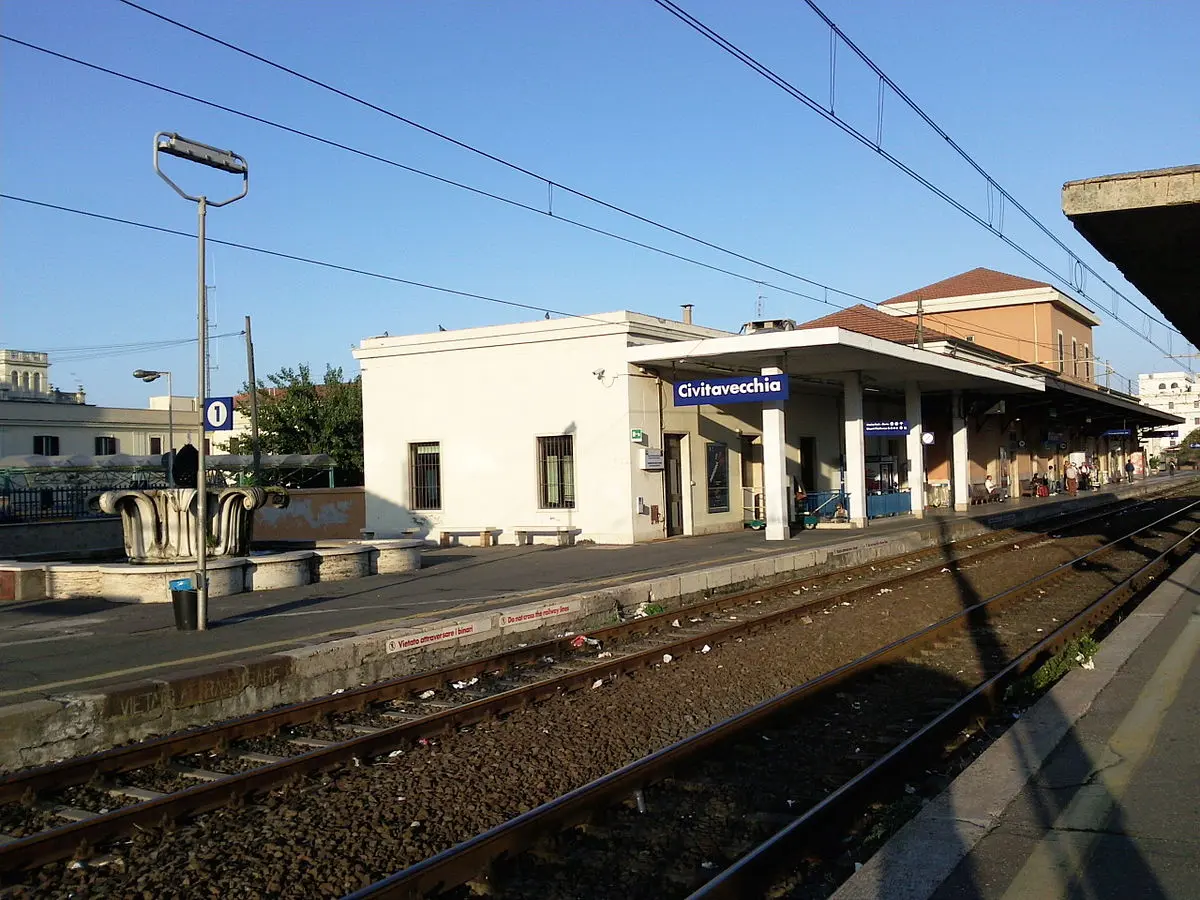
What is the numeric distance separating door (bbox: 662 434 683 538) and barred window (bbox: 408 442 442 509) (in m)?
5.90

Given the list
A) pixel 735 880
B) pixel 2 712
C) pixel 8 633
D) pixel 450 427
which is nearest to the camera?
pixel 735 880

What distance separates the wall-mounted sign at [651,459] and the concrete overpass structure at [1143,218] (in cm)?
1345

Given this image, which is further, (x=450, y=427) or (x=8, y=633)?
(x=450, y=427)

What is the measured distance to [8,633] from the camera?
41.5ft

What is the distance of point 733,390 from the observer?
23609 mm

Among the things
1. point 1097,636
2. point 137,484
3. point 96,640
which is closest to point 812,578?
point 1097,636

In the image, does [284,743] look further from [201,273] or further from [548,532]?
[548,532]

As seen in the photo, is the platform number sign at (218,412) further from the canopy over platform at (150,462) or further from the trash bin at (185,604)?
the canopy over platform at (150,462)

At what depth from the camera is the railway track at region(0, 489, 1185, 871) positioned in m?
6.29

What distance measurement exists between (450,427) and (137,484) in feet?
37.3

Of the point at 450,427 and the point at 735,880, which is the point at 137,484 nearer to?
the point at 450,427

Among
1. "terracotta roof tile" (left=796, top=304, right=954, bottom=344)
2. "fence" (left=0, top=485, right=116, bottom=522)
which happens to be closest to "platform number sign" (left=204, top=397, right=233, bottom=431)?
"fence" (left=0, top=485, right=116, bottom=522)

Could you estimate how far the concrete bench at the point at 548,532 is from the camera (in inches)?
959

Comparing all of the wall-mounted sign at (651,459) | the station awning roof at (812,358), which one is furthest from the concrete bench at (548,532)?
the station awning roof at (812,358)
